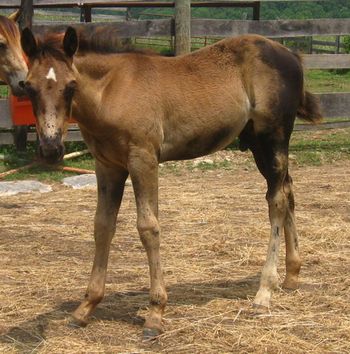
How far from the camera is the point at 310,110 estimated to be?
18.6 feet

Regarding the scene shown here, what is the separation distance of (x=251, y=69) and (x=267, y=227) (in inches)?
89.0

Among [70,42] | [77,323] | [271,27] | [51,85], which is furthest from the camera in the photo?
[271,27]

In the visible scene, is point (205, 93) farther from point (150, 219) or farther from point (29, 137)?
→ point (29, 137)

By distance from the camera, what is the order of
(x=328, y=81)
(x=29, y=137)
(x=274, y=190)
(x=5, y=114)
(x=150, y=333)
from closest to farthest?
(x=150, y=333)
(x=274, y=190)
(x=5, y=114)
(x=29, y=137)
(x=328, y=81)

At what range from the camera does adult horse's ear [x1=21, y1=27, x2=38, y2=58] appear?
4.21 metres

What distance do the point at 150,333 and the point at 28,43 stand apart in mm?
1810

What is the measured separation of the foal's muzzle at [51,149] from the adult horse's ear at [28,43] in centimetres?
55

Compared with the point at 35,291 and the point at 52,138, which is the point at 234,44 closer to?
the point at 52,138

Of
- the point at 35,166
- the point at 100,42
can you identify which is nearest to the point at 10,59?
the point at 35,166

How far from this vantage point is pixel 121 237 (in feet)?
22.7

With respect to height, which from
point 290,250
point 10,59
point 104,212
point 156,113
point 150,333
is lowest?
point 150,333

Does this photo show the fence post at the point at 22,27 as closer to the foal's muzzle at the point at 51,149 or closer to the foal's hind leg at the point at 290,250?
the foal's hind leg at the point at 290,250

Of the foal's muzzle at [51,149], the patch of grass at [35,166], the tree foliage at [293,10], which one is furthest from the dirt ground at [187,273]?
the tree foliage at [293,10]

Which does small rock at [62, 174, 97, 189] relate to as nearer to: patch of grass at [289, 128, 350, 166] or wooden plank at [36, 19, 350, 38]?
wooden plank at [36, 19, 350, 38]
